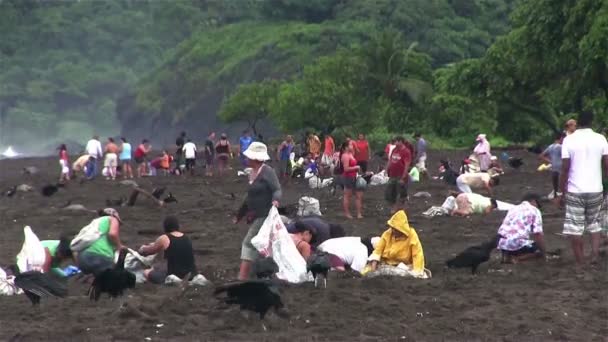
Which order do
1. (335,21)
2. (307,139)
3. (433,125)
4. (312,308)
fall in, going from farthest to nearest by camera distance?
(335,21) → (433,125) → (307,139) → (312,308)

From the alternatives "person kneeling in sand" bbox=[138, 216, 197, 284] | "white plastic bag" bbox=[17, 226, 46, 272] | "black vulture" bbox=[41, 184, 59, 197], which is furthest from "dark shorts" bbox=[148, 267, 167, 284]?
"black vulture" bbox=[41, 184, 59, 197]

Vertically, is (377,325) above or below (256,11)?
below

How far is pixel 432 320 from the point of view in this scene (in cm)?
965

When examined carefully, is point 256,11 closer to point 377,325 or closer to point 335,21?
point 335,21

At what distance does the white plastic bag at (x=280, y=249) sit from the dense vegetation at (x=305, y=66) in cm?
A: 1490

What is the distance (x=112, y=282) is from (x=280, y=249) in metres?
1.67

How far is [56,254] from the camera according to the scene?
12.7 m

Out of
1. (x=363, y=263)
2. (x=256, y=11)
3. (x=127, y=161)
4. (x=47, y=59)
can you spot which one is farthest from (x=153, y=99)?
(x=363, y=263)

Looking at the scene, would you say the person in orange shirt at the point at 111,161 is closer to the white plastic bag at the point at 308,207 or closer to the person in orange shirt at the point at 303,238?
the white plastic bag at the point at 308,207

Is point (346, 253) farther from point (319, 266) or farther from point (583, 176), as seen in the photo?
point (583, 176)

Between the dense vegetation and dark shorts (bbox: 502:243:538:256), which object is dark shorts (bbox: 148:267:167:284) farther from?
the dense vegetation

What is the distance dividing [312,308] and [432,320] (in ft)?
3.28

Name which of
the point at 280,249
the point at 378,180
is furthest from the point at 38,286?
the point at 378,180

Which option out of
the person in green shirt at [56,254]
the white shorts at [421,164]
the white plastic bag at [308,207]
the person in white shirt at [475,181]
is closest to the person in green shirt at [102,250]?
the person in green shirt at [56,254]
